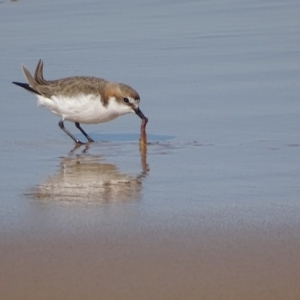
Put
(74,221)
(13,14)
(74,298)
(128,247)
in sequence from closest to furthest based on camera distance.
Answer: (74,298) < (128,247) < (74,221) < (13,14)

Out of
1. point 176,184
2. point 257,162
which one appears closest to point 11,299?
point 176,184

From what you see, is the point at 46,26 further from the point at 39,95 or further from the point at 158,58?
the point at 39,95

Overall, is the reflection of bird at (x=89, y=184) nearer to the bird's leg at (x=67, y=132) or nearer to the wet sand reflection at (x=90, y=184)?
the wet sand reflection at (x=90, y=184)

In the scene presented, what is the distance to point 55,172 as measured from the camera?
759 cm

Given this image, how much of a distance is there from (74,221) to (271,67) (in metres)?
5.39

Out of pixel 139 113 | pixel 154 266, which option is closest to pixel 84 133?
pixel 139 113

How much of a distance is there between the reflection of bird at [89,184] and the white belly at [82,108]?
124 centimetres

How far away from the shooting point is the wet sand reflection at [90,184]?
22.0 ft

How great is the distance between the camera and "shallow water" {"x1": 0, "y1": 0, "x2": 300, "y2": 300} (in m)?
5.19

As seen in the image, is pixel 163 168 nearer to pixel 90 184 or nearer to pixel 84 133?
pixel 90 184

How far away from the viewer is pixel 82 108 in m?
9.34

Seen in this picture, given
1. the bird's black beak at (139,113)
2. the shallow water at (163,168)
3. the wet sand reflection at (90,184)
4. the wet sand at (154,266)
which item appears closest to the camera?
the wet sand at (154,266)

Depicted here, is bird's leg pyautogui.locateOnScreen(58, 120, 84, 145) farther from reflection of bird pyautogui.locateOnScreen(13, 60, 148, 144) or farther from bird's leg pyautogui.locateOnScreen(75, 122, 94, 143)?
bird's leg pyautogui.locateOnScreen(75, 122, 94, 143)

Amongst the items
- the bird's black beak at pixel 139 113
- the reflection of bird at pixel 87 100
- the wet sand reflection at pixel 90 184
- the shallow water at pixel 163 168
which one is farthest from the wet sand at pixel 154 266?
the reflection of bird at pixel 87 100
